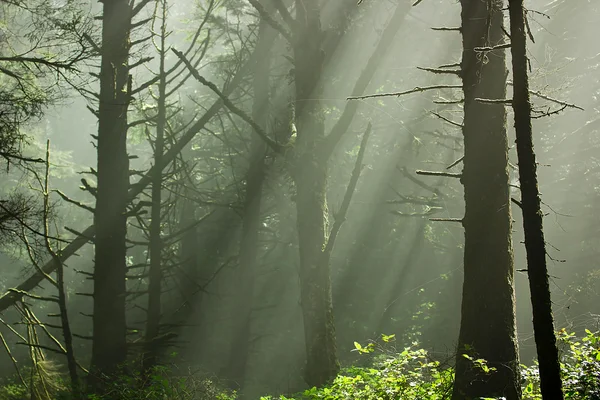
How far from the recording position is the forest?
5.32 m

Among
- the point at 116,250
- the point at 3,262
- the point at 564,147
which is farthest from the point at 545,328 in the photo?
the point at 3,262

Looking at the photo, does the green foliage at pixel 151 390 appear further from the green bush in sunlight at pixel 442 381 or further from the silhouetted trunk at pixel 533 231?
the silhouetted trunk at pixel 533 231

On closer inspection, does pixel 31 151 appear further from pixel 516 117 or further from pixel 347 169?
pixel 516 117

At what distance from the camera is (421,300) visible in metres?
20.7

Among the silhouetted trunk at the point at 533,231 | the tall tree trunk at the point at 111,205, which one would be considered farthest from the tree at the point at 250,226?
the silhouetted trunk at the point at 533,231

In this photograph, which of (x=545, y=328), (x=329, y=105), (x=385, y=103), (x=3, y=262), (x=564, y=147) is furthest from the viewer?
(x=3, y=262)

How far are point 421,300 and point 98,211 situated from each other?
1510 centimetres

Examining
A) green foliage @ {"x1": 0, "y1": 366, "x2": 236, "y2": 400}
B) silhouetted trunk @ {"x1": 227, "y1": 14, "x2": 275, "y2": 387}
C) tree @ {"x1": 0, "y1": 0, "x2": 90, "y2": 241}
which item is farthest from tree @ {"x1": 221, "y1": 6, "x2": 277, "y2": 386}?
tree @ {"x1": 0, "y1": 0, "x2": 90, "y2": 241}

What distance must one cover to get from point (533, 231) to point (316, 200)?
15.8 ft

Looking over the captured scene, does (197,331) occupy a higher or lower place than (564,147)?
lower

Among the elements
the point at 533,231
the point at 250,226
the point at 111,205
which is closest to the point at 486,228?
the point at 533,231

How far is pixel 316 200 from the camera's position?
8.70m

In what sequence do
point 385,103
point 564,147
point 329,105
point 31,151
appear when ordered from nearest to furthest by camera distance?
1. point 329,105
2. point 385,103
3. point 564,147
4. point 31,151

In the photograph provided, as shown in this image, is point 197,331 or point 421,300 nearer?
point 197,331
